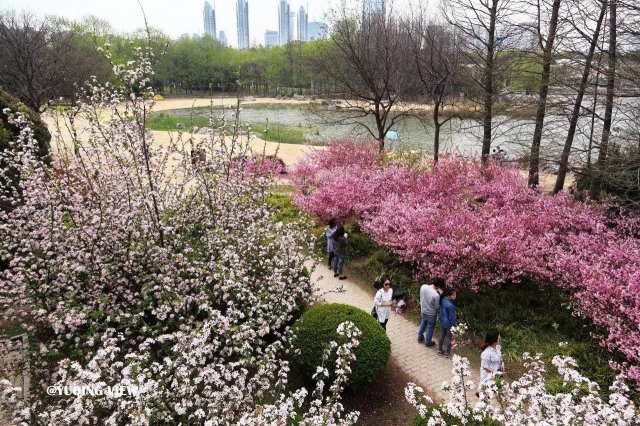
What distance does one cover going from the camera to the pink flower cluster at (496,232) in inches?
280

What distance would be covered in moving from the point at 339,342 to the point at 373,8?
1911cm

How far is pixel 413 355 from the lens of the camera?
25.1 feet

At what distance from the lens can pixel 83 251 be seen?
6418 millimetres

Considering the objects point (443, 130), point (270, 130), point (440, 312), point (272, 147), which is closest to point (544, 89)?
point (440, 312)

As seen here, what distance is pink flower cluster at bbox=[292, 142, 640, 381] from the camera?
23.3 ft

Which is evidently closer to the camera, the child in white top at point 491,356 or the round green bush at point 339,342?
the child in white top at point 491,356

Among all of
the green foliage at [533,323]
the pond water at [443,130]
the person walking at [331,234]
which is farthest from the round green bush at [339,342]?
the pond water at [443,130]

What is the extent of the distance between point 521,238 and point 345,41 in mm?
13242

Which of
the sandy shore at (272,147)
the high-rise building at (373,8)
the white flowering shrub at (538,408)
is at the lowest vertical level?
the white flowering shrub at (538,408)

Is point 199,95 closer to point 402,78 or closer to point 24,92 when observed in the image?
point 24,92

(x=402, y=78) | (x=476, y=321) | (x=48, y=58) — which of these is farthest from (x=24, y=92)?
(x=476, y=321)

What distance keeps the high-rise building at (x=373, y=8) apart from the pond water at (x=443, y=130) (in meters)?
4.79

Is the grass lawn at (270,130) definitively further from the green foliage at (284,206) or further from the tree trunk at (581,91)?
the tree trunk at (581,91)

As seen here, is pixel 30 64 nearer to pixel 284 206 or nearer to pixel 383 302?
pixel 284 206
